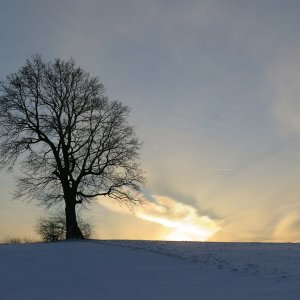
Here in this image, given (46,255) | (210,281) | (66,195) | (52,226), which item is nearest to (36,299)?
(210,281)

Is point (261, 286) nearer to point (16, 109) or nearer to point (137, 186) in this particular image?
point (137, 186)

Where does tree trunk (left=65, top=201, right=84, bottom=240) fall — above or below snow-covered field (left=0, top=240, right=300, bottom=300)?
above

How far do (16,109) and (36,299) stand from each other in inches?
1147

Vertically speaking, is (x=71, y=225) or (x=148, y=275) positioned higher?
(x=71, y=225)

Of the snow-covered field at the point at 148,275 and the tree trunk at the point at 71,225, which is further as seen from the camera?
the tree trunk at the point at 71,225

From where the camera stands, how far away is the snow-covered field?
1233cm

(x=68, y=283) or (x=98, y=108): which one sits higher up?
(x=98, y=108)

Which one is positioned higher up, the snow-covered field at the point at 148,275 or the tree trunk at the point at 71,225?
the tree trunk at the point at 71,225

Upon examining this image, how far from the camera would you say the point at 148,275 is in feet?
52.0

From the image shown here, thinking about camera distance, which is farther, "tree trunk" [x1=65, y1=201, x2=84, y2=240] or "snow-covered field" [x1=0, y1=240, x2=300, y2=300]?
"tree trunk" [x1=65, y1=201, x2=84, y2=240]

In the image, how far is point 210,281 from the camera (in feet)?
46.6

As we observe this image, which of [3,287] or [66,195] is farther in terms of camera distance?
[66,195]

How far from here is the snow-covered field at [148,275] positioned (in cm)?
1233

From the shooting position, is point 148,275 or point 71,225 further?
point 71,225
